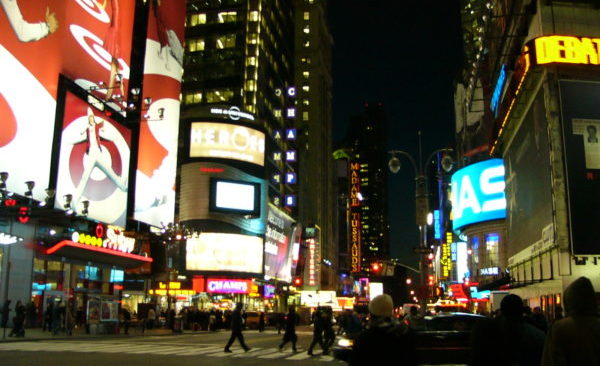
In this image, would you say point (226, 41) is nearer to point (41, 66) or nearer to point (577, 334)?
point (41, 66)

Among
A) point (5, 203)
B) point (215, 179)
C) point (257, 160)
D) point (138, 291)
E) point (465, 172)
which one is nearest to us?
point (5, 203)

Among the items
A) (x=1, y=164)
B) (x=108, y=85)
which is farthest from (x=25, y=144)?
(x=108, y=85)

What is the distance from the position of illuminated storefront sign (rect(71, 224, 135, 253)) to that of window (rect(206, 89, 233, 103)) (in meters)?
46.0

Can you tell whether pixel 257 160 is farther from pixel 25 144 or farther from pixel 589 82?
pixel 589 82

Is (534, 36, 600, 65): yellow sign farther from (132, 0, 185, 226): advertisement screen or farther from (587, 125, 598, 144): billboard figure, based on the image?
(132, 0, 185, 226): advertisement screen

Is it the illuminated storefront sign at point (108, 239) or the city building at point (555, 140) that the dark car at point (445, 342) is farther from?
the illuminated storefront sign at point (108, 239)

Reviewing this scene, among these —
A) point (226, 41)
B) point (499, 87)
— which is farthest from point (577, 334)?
point (226, 41)

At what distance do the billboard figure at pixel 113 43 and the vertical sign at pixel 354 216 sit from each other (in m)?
114

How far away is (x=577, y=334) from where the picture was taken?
14.5ft

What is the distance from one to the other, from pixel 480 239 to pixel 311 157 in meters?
79.7

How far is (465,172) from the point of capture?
5028cm

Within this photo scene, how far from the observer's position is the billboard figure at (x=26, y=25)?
33656 mm

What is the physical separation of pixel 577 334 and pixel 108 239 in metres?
40.2

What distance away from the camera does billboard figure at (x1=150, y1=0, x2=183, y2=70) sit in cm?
5284
